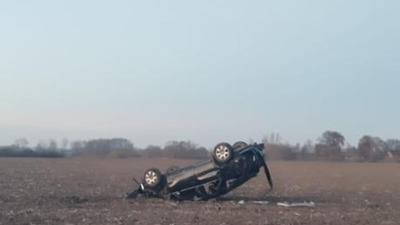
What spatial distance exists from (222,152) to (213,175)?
3.15 ft

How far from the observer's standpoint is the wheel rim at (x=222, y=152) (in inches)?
910

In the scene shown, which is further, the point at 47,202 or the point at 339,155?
the point at 339,155

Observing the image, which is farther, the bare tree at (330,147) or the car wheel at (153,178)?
the bare tree at (330,147)

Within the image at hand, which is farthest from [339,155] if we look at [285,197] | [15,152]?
[285,197]

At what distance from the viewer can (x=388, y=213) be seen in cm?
2106

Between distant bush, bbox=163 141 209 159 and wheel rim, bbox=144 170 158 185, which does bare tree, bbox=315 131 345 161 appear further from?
wheel rim, bbox=144 170 158 185

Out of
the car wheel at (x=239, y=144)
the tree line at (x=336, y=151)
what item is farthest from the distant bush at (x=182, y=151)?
the car wheel at (x=239, y=144)

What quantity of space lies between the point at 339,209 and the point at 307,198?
5.48 metres

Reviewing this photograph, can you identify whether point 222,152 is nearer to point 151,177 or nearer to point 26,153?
point 151,177

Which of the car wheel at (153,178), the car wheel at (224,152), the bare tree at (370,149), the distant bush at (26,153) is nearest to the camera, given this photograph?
the car wheel at (224,152)

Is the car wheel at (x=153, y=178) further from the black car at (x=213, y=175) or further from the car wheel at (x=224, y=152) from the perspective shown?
the car wheel at (x=224, y=152)

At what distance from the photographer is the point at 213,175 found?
23.6m

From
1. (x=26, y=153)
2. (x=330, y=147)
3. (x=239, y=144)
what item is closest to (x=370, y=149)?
(x=330, y=147)

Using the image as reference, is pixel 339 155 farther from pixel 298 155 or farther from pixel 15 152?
pixel 15 152
